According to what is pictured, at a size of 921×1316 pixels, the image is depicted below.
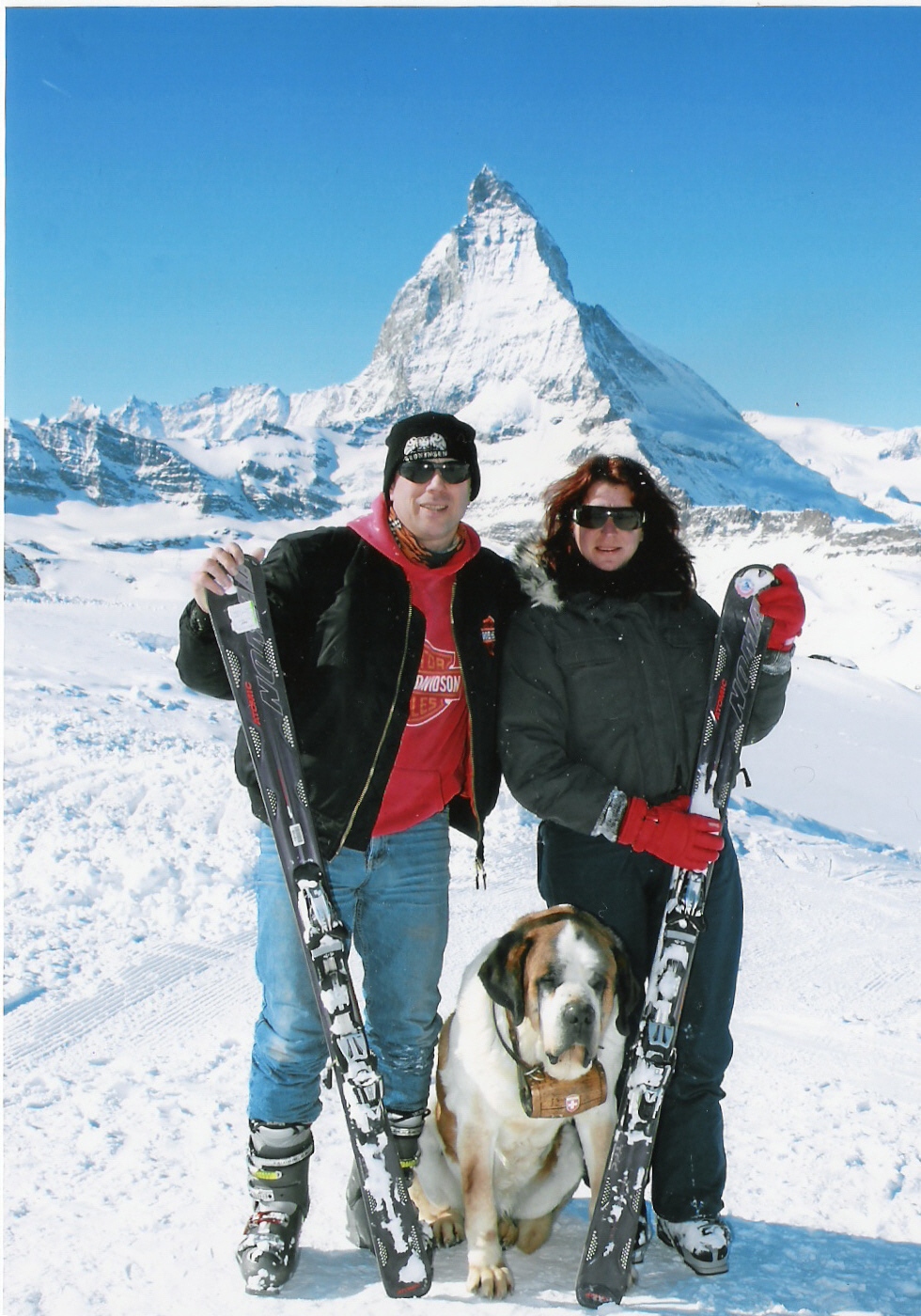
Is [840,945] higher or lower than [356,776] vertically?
lower

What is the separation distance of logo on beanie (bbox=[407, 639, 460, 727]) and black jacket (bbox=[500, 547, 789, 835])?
153mm

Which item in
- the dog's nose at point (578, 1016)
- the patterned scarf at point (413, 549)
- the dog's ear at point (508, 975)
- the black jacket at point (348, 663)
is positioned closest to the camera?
the dog's nose at point (578, 1016)

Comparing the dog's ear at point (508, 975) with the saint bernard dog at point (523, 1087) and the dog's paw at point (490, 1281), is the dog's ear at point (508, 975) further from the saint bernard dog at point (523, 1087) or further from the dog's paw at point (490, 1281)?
the dog's paw at point (490, 1281)

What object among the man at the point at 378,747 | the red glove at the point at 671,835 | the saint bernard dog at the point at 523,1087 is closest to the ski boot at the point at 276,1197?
the man at the point at 378,747

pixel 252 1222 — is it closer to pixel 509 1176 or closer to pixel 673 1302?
pixel 509 1176

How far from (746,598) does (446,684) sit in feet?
2.97

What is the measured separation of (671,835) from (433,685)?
31.0 inches

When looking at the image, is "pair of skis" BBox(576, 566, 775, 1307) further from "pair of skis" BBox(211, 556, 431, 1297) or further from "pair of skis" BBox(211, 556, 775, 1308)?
"pair of skis" BBox(211, 556, 431, 1297)

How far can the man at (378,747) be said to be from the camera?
2672 millimetres

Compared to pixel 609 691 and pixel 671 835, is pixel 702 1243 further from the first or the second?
pixel 609 691

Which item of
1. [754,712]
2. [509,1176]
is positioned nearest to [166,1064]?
[509,1176]

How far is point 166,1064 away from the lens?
3707mm

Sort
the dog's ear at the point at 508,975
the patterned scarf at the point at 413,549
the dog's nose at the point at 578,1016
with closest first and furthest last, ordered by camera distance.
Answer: the dog's nose at the point at 578,1016 → the dog's ear at the point at 508,975 → the patterned scarf at the point at 413,549

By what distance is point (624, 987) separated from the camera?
2613 millimetres
